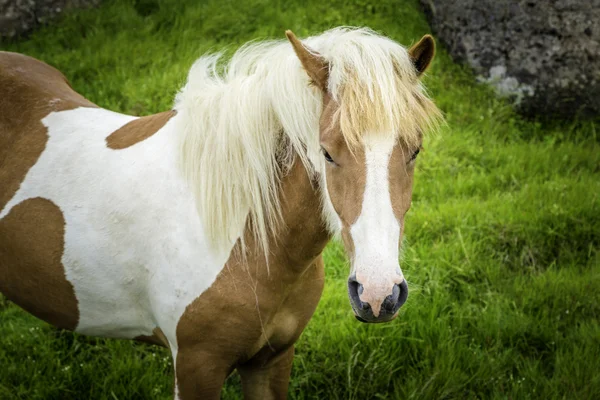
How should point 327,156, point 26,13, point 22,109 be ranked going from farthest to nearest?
point 26,13, point 22,109, point 327,156

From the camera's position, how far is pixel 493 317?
335 cm

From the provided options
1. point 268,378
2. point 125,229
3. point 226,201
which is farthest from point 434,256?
point 125,229

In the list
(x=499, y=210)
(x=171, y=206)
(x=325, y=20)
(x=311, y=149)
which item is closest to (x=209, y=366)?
(x=171, y=206)

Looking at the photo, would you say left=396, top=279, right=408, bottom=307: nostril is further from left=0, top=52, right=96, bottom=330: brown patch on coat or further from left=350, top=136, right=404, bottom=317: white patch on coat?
left=0, top=52, right=96, bottom=330: brown patch on coat

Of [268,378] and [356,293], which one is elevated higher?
[356,293]

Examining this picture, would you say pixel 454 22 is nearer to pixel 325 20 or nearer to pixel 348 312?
pixel 325 20

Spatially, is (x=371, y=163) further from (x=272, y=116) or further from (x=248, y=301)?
(x=248, y=301)

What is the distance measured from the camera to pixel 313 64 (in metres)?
1.89

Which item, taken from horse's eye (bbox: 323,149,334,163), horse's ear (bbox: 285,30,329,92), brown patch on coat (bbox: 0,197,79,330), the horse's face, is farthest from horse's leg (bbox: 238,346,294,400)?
horse's ear (bbox: 285,30,329,92)

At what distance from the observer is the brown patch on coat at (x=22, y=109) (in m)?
2.49

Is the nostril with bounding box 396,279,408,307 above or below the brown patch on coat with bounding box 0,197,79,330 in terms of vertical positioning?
above

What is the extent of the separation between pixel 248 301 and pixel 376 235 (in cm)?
62

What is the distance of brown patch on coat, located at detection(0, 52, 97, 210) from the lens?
2.49 meters

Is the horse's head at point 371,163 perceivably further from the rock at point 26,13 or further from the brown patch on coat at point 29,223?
the rock at point 26,13
